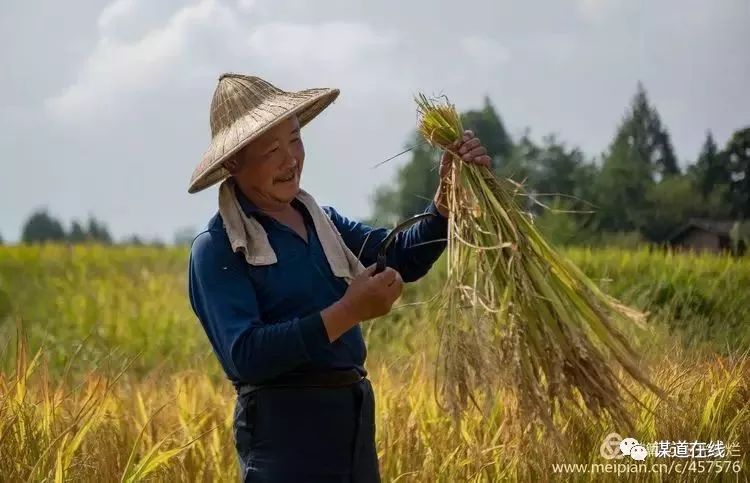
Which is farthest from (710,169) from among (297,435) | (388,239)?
(297,435)

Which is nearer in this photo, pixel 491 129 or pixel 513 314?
pixel 513 314

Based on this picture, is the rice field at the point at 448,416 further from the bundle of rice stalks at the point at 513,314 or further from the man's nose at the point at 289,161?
the man's nose at the point at 289,161

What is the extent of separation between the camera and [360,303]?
1.87m

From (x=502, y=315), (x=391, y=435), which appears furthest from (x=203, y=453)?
(x=502, y=315)

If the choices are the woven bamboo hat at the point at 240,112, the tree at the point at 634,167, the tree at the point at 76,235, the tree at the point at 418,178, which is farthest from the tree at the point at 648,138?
the tree at the point at 76,235

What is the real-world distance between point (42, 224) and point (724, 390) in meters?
18.1

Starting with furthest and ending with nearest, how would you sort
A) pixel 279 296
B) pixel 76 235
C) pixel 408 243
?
pixel 76 235 < pixel 408 243 < pixel 279 296

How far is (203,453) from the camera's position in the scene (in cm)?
302

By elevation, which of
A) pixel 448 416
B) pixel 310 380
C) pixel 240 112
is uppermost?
pixel 240 112

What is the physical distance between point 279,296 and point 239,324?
14 centimetres

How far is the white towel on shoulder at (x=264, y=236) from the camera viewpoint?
2.02 meters

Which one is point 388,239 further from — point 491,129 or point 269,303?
point 491,129

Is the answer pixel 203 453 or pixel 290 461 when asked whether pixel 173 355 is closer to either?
pixel 203 453

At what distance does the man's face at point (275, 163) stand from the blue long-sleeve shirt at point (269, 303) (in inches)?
2.2
